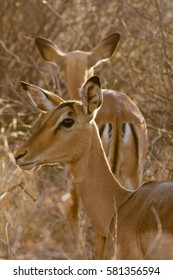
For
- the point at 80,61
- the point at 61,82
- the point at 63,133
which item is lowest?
the point at 61,82

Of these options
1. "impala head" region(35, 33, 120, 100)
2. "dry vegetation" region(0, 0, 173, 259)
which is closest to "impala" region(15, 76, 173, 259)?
"dry vegetation" region(0, 0, 173, 259)

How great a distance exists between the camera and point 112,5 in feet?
35.5

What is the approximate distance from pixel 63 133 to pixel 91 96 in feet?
0.89

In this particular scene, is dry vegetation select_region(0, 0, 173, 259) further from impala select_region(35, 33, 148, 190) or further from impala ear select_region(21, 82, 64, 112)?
impala ear select_region(21, 82, 64, 112)

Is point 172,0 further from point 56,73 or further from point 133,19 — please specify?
point 56,73

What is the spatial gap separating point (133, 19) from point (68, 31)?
4.76ft

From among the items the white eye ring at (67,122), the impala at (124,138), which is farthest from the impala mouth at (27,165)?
the impala at (124,138)

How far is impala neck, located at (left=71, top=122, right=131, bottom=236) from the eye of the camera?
265 inches

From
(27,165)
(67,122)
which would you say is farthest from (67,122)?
(27,165)

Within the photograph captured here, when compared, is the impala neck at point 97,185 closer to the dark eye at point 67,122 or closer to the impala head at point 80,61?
the dark eye at point 67,122

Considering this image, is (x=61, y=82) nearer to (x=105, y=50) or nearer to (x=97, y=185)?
(x=105, y=50)

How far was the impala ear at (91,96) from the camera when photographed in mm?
6688

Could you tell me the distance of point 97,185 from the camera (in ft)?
22.2

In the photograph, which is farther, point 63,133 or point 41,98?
point 41,98
